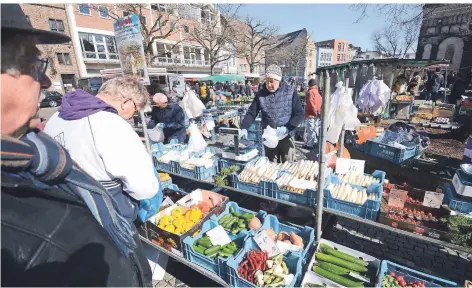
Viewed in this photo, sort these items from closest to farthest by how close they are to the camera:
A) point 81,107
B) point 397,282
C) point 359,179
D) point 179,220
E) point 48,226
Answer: point 48,226 → point 81,107 → point 397,282 → point 179,220 → point 359,179

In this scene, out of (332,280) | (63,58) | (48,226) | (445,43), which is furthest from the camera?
(445,43)

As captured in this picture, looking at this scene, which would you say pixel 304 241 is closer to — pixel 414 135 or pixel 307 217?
pixel 307 217

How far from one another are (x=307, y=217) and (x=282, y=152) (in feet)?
3.99

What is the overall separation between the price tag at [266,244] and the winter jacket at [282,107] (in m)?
1.84

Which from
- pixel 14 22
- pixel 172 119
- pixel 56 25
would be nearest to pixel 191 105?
pixel 172 119

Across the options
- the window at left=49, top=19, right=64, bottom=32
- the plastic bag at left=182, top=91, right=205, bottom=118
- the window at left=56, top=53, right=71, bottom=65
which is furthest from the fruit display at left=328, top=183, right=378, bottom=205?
the window at left=49, top=19, right=64, bottom=32

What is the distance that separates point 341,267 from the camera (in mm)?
2447

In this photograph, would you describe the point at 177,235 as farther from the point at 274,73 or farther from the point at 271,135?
the point at 274,73

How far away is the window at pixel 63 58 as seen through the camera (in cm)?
2420

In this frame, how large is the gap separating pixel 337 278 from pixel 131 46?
3824 mm

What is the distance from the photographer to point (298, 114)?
149 inches

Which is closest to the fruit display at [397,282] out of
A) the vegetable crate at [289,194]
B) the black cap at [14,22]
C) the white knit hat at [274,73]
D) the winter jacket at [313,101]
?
the vegetable crate at [289,194]

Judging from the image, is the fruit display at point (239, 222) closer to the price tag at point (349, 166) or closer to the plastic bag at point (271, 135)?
the plastic bag at point (271, 135)

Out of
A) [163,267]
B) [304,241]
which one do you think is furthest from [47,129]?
→ [304,241]
